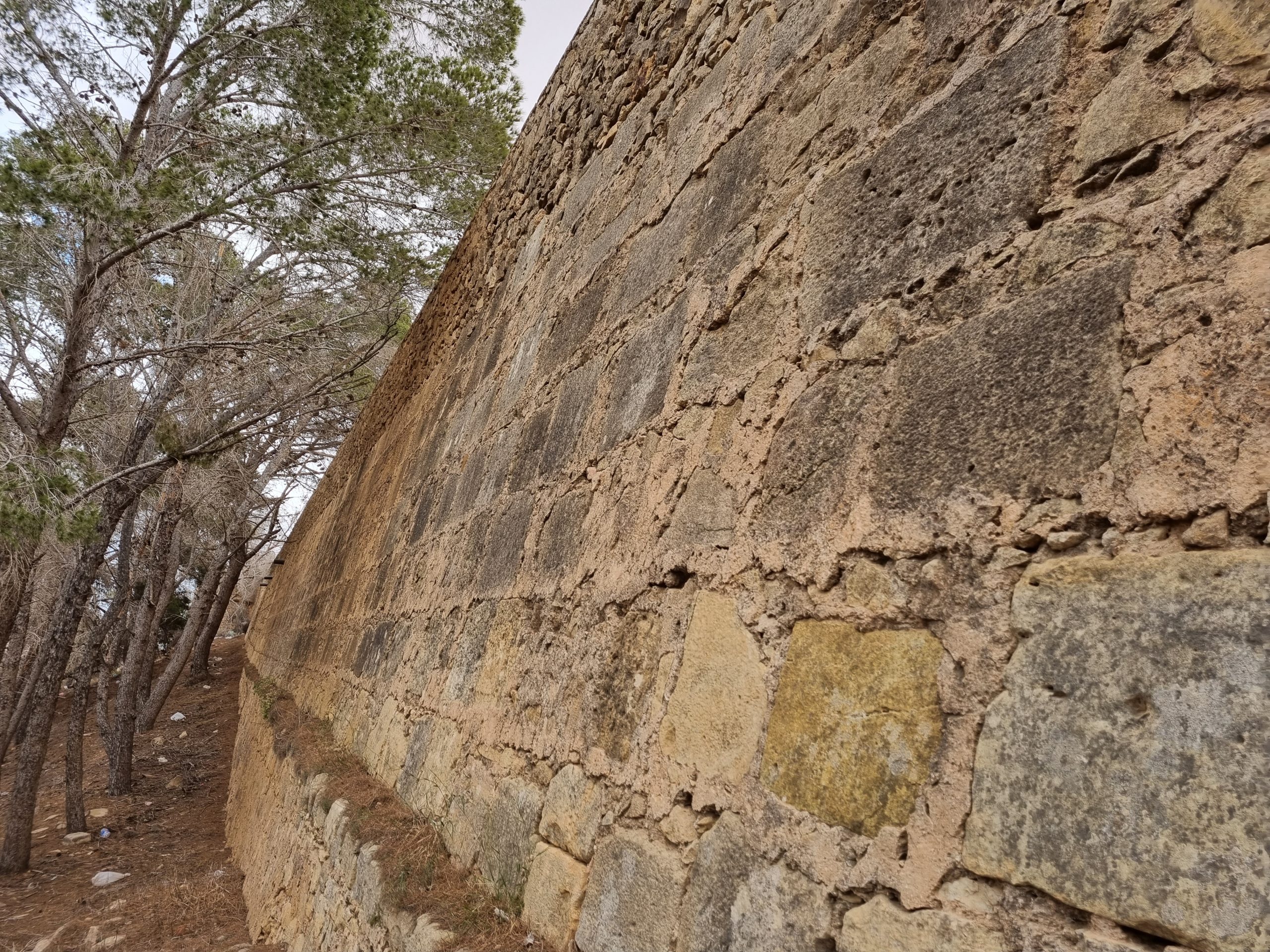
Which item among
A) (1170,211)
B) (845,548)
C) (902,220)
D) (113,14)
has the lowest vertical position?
(845,548)

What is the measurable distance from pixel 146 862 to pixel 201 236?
17.7ft

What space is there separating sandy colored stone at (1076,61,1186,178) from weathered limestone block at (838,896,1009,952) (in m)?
1.02

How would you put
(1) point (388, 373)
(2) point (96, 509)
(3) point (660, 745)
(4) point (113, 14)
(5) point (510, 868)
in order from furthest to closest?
(1) point (388, 373)
(4) point (113, 14)
(2) point (96, 509)
(5) point (510, 868)
(3) point (660, 745)

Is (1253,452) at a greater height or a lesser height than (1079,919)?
greater

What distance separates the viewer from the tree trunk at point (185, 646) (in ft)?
38.2

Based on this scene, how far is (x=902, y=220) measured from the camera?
1.57m

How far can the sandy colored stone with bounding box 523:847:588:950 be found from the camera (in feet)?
6.09

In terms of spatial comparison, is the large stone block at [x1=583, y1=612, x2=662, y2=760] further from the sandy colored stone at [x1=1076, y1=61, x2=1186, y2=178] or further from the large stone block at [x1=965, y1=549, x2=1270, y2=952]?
the sandy colored stone at [x1=1076, y1=61, x2=1186, y2=178]

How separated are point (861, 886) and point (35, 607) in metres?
18.7

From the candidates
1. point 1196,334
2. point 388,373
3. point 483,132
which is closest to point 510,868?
point 1196,334

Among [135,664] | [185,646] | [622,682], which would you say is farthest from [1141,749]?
[185,646]

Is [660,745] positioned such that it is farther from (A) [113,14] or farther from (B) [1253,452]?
(A) [113,14]

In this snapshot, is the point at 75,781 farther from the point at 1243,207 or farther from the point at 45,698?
the point at 1243,207

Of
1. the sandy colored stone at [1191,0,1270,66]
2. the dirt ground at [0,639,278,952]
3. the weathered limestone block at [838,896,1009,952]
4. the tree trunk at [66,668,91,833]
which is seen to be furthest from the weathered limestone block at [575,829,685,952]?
the tree trunk at [66,668,91,833]
